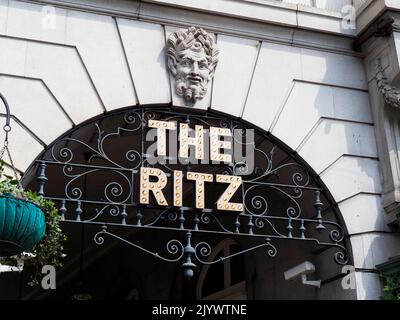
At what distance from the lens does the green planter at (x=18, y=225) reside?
6.62m

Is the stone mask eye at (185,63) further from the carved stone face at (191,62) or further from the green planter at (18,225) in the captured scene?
the green planter at (18,225)

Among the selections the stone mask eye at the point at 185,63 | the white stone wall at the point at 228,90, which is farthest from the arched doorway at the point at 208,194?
the stone mask eye at the point at 185,63

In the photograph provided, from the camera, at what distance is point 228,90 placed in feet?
34.2

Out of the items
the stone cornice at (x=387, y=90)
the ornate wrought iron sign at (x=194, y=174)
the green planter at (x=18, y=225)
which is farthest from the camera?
the stone cornice at (x=387, y=90)

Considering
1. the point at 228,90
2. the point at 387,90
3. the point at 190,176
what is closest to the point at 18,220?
the point at 190,176

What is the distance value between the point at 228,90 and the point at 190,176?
1571mm

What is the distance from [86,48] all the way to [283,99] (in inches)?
121

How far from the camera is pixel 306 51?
1116cm

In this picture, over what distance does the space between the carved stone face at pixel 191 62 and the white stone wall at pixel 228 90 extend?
0.50 ft

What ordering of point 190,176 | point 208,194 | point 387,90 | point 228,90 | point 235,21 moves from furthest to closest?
point 208,194 < point 235,21 < point 387,90 < point 228,90 < point 190,176

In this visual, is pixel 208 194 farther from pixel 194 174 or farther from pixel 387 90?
pixel 387 90

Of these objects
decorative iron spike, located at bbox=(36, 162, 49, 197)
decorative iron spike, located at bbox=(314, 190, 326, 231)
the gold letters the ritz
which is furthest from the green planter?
decorative iron spike, located at bbox=(314, 190, 326, 231)

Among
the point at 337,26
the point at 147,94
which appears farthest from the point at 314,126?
the point at 147,94
